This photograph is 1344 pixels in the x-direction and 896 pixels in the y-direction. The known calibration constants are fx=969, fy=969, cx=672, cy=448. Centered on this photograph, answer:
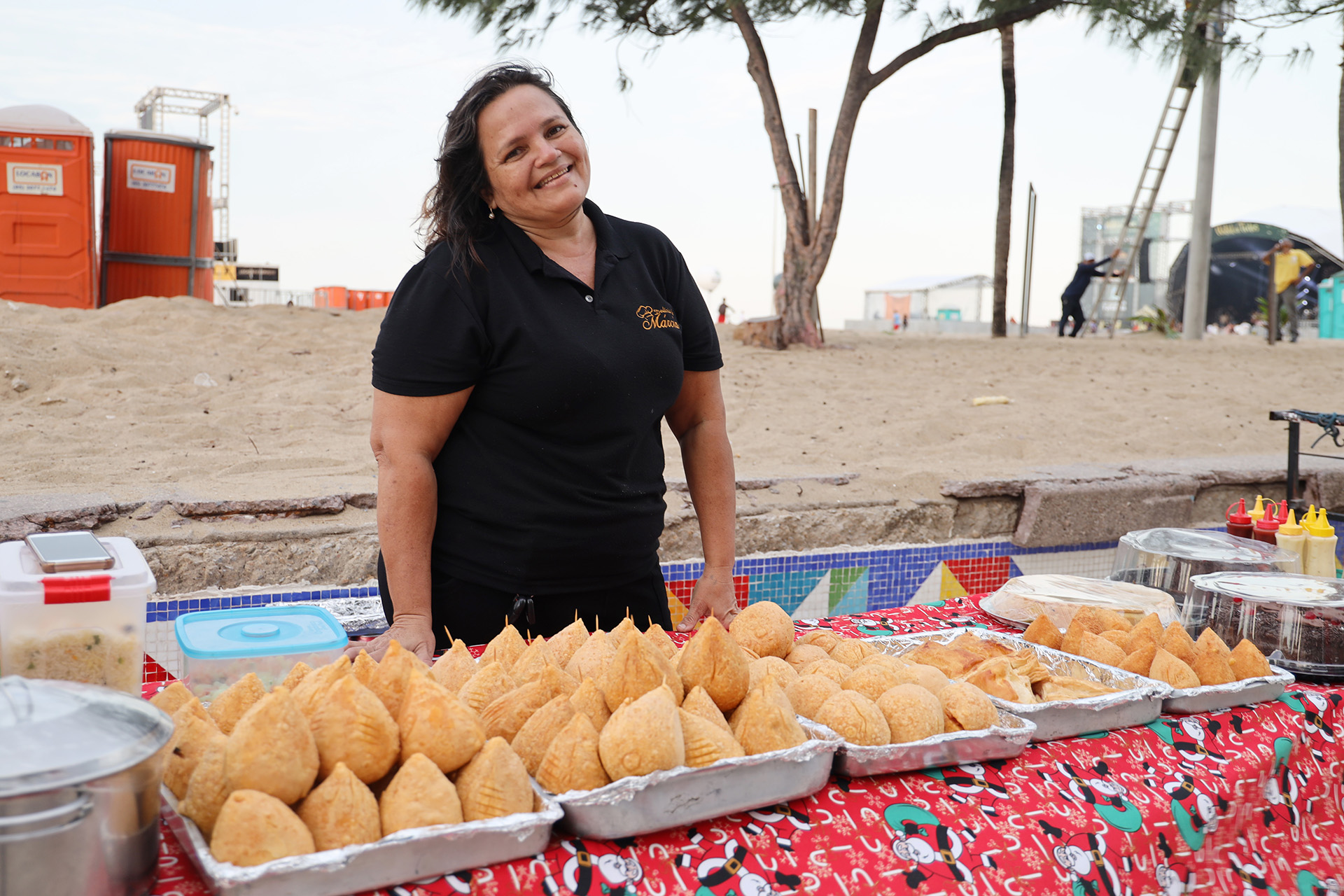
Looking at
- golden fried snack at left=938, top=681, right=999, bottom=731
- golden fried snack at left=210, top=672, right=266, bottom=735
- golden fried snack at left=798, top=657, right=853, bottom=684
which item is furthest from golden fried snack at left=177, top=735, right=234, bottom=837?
golden fried snack at left=938, top=681, right=999, bottom=731

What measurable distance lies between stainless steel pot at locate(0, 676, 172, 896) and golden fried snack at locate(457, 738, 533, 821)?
0.29m

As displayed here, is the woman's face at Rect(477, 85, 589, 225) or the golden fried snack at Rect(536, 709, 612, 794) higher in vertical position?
the woman's face at Rect(477, 85, 589, 225)

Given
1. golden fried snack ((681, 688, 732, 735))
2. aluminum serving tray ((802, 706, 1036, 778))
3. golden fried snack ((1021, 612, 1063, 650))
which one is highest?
golden fried snack ((681, 688, 732, 735))

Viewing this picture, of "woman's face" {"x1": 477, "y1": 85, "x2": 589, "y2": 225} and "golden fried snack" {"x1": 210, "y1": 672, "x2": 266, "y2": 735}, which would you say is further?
"woman's face" {"x1": 477, "y1": 85, "x2": 589, "y2": 225}

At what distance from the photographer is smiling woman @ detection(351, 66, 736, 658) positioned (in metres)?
1.76

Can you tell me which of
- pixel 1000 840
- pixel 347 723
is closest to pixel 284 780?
pixel 347 723

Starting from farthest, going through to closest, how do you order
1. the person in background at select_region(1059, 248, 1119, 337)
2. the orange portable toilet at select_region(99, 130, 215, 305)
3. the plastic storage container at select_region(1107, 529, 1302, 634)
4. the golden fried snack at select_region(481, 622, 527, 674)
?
the person in background at select_region(1059, 248, 1119, 337) < the orange portable toilet at select_region(99, 130, 215, 305) < the plastic storage container at select_region(1107, 529, 1302, 634) < the golden fried snack at select_region(481, 622, 527, 674)

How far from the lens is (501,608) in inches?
75.9

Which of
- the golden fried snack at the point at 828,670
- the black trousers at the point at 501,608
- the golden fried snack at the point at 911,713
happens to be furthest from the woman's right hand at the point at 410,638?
the golden fried snack at the point at 911,713

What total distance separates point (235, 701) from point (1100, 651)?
4.50 ft

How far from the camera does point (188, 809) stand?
3.16 ft

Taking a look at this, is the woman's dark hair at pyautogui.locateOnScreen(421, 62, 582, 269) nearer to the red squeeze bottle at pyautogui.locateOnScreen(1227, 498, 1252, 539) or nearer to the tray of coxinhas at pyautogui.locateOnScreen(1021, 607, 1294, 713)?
the tray of coxinhas at pyautogui.locateOnScreen(1021, 607, 1294, 713)

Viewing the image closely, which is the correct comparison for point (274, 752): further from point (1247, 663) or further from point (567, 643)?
point (1247, 663)

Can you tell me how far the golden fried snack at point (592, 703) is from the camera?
45.7 inches
